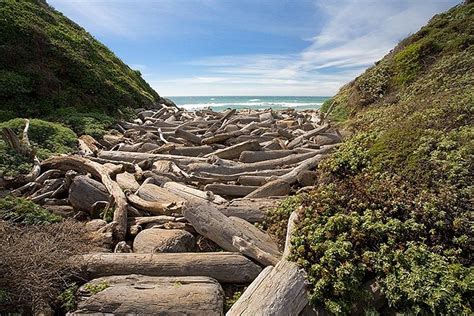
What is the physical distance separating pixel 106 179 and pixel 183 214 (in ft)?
8.26

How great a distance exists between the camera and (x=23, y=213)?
4.78 m

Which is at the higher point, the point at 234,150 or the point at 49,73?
the point at 49,73

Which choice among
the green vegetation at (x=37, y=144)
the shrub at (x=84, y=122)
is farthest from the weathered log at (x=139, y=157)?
the shrub at (x=84, y=122)

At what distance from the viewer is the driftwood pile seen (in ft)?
11.0

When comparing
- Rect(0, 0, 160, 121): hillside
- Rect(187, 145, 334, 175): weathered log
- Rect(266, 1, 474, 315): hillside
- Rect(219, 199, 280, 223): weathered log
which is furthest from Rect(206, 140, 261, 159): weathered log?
Rect(0, 0, 160, 121): hillside

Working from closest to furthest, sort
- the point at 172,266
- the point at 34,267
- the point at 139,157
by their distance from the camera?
the point at 34,267
the point at 172,266
the point at 139,157

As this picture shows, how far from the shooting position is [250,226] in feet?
15.4

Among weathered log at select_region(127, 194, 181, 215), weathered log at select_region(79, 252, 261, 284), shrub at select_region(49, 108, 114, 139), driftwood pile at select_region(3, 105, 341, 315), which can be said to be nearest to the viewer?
driftwood pile at select_region(3, 105, 341, 315)

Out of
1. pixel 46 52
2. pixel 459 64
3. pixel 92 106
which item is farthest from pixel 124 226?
pixel 46 52

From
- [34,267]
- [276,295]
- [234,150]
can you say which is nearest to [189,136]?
[234,150]

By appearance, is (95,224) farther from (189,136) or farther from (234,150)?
(189,136)

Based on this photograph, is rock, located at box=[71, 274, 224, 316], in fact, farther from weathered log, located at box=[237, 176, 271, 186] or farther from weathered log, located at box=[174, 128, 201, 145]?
weathered log, located at box=[174, 128, 201, 145]

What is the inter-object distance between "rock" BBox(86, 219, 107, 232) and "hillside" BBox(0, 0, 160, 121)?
901 centimetres

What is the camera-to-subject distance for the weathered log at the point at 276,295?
3.14m
